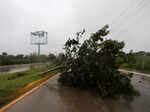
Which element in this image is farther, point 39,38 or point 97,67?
point 39,38

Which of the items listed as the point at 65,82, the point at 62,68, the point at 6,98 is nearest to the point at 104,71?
the point at 65,82

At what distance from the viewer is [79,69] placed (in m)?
4.04

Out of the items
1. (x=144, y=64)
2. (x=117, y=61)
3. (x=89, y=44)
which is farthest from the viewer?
(x=144, y=64)

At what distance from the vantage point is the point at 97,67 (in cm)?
374

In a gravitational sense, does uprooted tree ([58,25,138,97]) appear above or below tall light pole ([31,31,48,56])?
below

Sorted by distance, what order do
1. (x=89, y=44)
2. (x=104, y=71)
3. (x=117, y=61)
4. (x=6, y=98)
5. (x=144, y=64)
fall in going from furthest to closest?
1. (x=144, y=64)
2. (x=89, y=44)
3. (x=117, y=61)
4. (x=104, y=71)
5. (x=6, y=98)

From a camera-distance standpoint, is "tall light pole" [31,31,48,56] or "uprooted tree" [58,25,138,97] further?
"tall light pole" [31,31,48,56]

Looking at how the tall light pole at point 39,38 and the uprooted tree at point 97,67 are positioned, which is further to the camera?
the tall light pole at point 39,38

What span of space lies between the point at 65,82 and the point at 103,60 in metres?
2.27

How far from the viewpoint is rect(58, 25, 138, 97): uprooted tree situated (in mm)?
3502

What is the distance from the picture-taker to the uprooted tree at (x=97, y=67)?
11.5ft

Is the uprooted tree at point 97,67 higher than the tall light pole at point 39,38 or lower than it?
lower

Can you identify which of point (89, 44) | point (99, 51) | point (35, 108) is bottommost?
point (35, 108)

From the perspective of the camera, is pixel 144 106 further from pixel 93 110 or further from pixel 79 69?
pixel 79 69
